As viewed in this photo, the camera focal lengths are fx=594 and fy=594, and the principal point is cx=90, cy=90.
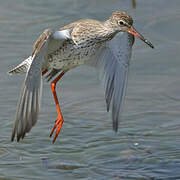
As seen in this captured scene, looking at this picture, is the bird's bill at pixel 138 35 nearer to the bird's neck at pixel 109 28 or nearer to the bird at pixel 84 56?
the bird at pixel 84 56

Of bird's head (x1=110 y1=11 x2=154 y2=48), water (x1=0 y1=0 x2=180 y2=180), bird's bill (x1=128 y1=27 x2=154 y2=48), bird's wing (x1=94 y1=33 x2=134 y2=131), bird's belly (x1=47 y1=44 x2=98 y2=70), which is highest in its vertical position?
bird's head (x1=110 y1=11 x2=154 y2=48)

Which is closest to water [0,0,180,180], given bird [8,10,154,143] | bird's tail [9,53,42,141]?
bird [8,10,154,143]

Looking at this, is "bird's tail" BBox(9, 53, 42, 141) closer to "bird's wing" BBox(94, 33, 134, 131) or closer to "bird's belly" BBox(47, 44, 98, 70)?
"bird's belly" BBox(47, 44, 98, 70)

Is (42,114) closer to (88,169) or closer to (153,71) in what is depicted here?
(88,169)

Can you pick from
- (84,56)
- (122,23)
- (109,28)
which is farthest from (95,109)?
(122,23)

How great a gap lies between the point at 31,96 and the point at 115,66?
1.88m

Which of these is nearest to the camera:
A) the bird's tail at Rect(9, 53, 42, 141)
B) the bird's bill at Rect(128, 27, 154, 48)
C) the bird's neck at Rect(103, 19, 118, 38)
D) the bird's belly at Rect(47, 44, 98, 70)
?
the bird's tail at Rect(9, 53, 42, 141)

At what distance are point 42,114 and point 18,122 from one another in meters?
2.05

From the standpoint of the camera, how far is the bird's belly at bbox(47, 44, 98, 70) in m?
8.09

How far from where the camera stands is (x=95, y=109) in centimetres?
929

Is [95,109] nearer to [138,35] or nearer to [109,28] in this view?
[109,28]

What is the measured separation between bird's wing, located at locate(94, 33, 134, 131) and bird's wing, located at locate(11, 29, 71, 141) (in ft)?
4.83

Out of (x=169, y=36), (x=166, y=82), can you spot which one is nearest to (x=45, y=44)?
(x=166, y=82)

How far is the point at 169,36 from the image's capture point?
11.5 m
